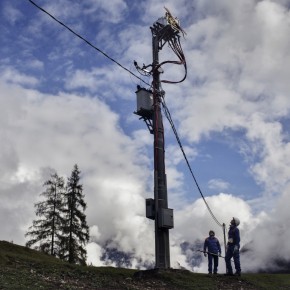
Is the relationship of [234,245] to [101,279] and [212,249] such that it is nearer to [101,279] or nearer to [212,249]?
[212,249]

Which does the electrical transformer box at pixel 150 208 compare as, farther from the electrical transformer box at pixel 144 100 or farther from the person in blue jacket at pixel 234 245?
the electrical transformer box at pixel 144 100

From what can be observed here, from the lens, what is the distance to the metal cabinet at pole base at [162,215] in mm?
22000

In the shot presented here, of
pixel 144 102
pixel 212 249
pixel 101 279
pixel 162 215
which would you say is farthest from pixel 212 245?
pixel 144 102

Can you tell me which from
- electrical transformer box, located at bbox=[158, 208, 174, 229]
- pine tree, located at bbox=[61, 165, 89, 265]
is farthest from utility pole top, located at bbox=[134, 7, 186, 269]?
pine tree, located at bbox=[61, 165, 89, 265]

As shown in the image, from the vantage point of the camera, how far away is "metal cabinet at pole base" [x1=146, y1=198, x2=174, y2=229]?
72.2 feet

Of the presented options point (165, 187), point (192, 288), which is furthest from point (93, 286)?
point (165, 187)

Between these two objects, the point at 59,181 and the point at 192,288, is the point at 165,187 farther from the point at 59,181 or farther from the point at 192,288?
the point at 59,181

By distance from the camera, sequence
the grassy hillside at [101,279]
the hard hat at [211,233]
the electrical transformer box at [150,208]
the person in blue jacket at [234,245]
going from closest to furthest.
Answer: the grassy hillside at [101,279] → the person in blue jacket at [234,245] → the electrical transformer box at [150,208] → the hard hat at [211,233]

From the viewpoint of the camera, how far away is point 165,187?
23.0 meters

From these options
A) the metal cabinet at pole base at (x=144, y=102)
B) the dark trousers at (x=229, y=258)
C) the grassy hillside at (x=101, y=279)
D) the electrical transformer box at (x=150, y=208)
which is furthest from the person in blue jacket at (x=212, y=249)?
the metal cabinet at pole base at (x=144, y=102)

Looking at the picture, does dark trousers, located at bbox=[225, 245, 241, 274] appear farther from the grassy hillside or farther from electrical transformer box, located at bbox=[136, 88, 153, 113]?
electrical transformer box, located at bbox=[136, 88, 153, 113]

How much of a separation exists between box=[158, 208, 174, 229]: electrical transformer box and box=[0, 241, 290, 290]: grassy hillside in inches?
88.9

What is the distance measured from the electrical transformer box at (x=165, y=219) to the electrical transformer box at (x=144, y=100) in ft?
17.9

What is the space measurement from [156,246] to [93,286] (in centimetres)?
609
